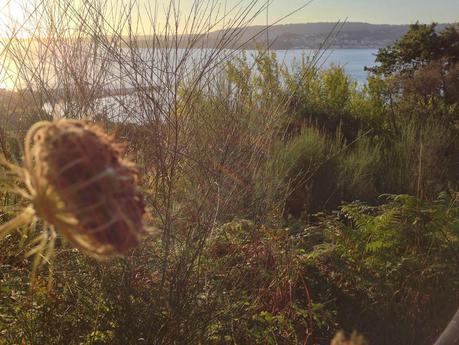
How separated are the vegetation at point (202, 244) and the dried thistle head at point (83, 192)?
1.44 meters

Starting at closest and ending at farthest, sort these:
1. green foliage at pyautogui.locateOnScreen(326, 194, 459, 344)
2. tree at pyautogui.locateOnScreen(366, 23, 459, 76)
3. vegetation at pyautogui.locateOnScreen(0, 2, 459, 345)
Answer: vegetation at pyautogui.locateOnScreen(0, 2, 459, 345), green foliage at pyautogui.locateOnScreen(326, 194, 459, 344), tree at pyautogui.locateOnScreen(366, 23, 459, 76)

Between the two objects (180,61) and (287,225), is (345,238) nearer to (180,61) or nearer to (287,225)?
(287,225)

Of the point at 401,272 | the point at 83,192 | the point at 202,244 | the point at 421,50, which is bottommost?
the point at 401,272

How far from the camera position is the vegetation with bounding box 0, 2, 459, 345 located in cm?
247

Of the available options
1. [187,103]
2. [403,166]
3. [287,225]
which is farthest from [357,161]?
[187,103]

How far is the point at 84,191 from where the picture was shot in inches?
19.2

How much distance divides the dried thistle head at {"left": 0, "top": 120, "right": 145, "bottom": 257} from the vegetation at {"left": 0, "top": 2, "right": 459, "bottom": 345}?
1.44 m

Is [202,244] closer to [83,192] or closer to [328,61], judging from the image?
[83,192]

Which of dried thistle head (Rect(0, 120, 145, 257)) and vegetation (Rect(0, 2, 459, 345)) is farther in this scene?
vegetation (Rect(0, 2, 459, 345))

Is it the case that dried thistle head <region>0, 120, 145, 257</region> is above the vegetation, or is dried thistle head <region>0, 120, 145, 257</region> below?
above

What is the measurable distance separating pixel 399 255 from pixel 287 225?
3.13ft

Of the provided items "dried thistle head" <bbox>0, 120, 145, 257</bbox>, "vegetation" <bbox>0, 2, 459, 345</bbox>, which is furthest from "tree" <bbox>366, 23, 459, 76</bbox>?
"dried thistle head" <bbox>0, 120, 145, 257</bbox>

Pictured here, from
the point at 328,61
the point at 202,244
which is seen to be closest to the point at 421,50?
the point at 328,61

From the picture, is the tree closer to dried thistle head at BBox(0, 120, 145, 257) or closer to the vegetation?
the vegetation
